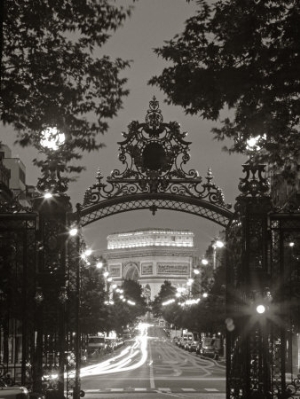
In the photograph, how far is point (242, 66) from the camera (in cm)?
2045

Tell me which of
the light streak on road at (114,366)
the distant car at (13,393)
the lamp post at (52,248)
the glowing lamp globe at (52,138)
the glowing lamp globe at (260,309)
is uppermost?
the glowing lamp globe at (52,138)

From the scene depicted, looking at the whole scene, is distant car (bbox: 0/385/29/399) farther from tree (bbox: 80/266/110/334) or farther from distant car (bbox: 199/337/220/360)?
distant car (bbox: 199/337/220/360)

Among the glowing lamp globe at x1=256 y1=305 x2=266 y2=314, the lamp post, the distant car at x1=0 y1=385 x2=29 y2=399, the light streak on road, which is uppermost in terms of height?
the lamp post

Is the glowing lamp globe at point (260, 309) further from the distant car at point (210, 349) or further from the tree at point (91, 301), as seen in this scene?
the distant car at point (210, 349)

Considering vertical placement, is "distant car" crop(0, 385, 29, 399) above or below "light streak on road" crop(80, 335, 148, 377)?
above

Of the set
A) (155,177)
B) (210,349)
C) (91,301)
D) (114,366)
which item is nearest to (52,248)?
(155,177)

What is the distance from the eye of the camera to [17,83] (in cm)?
2162

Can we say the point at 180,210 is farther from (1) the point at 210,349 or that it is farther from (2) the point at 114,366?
(1) the point at 210,349

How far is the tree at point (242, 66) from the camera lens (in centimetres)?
1989

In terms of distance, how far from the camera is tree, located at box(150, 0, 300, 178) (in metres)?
19.9

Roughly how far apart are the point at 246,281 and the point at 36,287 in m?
5.08

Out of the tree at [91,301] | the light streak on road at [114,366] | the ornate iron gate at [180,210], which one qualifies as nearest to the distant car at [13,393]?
the ornate iron gate at [180,210]

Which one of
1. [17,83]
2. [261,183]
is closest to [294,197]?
[261,183]

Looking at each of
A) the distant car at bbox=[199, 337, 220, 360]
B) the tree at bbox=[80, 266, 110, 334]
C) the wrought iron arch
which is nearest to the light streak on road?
the tree at bbox=[80, 266, 110, 334]
